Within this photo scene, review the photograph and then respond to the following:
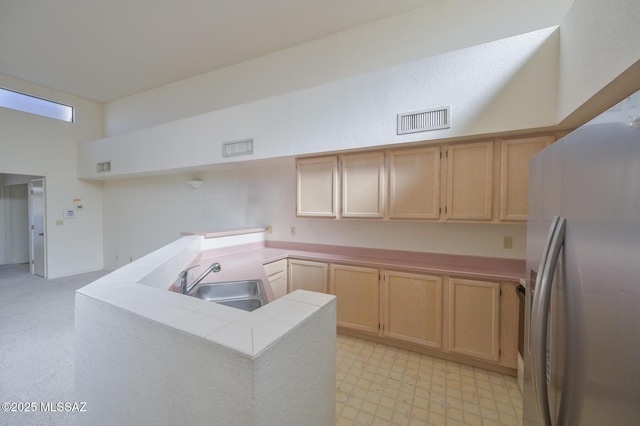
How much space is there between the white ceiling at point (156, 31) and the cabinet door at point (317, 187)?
5.53 feet

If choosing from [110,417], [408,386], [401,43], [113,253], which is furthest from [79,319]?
[113,253]

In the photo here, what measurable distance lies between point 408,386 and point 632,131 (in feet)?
7.35

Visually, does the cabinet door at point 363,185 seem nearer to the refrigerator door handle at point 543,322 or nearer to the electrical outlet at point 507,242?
the electrical outlet at point 507,242

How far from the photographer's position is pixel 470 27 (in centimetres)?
267

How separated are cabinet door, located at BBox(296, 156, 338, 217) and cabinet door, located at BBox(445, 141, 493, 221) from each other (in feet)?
3.84

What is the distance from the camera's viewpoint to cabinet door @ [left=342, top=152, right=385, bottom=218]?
271cm

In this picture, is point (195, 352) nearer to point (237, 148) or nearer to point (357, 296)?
point (357, 296)

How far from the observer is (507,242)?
2.52m

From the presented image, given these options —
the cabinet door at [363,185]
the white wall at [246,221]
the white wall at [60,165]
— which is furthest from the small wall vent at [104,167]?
the cabinet door at [363,185]

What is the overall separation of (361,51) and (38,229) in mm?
6958

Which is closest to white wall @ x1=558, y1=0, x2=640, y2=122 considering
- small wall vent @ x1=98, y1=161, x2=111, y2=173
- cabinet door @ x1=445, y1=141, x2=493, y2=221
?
cabinet door @ x1=445, y1=141, x2=493, y2=221

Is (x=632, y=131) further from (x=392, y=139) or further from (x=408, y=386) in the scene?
(x=408, y=386)

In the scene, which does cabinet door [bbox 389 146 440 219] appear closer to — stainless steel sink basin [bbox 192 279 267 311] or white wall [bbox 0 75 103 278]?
stainless steel sink basin [bbox 192 279 267 311]

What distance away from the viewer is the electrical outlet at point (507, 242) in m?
2.50
